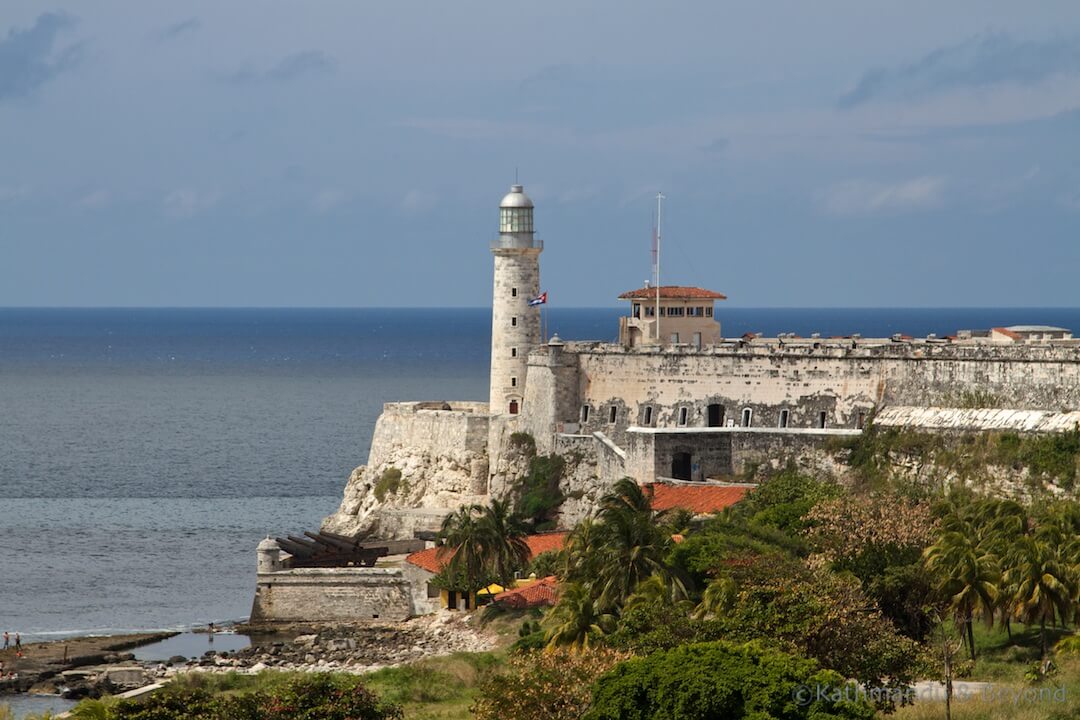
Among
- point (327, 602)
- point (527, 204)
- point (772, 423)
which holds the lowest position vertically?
point (327, 602)

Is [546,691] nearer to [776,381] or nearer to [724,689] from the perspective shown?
[724,689]

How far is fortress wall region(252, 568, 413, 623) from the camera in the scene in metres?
56.1

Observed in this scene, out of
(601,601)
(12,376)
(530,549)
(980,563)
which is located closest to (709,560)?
(601,601)

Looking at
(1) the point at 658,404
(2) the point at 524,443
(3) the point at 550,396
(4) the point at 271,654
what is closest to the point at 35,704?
(4) the point at 271,654

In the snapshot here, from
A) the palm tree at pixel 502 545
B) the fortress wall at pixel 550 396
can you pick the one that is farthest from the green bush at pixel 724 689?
the fortress wall at pixel 550 396

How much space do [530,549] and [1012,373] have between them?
1441 centimetres

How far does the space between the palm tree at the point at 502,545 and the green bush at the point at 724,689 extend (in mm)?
22528

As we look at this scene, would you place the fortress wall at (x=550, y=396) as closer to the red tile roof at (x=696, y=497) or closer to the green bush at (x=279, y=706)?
the red tile roof at (x=696, y=497)

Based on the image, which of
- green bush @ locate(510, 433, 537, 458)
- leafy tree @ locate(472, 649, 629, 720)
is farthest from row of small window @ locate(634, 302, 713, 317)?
leafy tree @ locate(472, 649, 629, 720)

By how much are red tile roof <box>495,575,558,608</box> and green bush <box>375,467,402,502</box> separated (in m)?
14.0

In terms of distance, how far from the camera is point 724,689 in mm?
30016

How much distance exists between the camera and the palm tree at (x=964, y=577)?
39188 mm

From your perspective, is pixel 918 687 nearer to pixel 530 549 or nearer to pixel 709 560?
pixel 709 560

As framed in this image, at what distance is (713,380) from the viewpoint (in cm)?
6200
